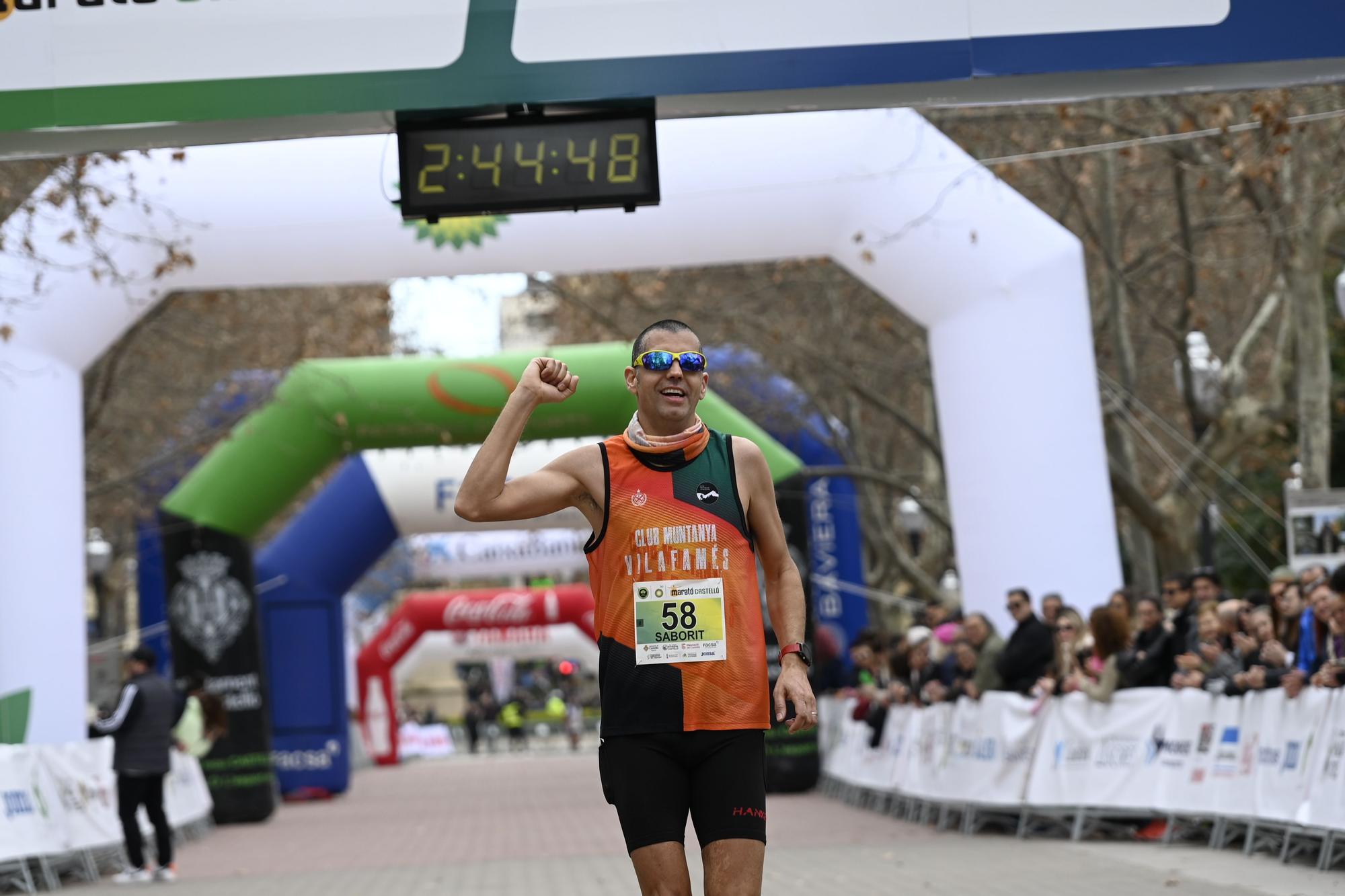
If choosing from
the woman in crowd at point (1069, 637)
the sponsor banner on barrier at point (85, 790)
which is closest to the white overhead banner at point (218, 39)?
the woman in crowd at point (1069, 637)

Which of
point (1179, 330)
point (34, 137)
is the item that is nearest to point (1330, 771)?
point (34, 137)

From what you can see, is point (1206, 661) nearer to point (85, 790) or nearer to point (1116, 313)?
point (1116, 313)

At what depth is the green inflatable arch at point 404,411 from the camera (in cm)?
1859

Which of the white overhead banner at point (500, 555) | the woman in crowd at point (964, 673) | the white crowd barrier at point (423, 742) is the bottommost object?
the white crowd barrier at point (423, 742)

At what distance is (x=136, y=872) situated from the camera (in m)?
14.0

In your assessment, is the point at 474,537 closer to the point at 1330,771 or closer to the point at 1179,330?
the point at 1179,330

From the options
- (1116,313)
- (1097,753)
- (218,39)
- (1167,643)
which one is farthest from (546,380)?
(1116,313)

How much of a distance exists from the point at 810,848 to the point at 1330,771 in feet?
16.2

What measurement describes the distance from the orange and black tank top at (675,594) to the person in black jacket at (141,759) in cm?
969

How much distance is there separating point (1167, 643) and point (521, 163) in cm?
601

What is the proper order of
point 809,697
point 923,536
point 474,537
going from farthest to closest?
point 923,536 < point 474,537 < point 809,697

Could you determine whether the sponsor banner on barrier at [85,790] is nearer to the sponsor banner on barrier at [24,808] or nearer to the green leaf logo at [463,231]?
the sponsor banner on barrier at [24,808]

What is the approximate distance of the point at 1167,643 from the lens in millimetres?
12000

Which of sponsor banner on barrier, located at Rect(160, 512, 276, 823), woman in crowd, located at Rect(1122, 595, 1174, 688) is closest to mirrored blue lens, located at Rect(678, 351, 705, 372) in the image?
woman in crowd, located at Rect(1122, 595, 1174, 688)
